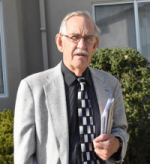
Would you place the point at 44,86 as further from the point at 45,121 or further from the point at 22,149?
the point at 22,149

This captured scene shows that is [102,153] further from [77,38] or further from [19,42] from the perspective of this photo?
[19,42]

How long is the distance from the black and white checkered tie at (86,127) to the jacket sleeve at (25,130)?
0.34m

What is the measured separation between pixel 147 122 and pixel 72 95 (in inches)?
89.4

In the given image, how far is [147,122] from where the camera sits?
3586mm

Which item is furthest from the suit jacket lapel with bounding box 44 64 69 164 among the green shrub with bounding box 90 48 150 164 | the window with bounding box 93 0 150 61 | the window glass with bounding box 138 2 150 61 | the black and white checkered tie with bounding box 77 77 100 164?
the window glass with bounding box 138 2 150 61

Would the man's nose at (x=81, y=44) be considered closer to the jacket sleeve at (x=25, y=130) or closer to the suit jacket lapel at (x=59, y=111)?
the suit jacket lapel at (x=59, y=111)

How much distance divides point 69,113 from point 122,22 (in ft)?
15.0

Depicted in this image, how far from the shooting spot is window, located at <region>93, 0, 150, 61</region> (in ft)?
18.5

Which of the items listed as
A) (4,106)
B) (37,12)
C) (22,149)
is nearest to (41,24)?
(37,12)

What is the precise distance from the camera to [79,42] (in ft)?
5.48

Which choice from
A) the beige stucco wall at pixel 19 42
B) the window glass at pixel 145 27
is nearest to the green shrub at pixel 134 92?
the beige stucco wall at pixel 19 42

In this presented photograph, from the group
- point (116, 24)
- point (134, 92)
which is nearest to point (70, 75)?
point (134, 92)

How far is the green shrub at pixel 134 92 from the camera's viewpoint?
344 cm

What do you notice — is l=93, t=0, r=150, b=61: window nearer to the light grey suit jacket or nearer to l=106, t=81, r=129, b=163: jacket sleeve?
l=106, t=81, r=129, b=163: jacket sleeve
